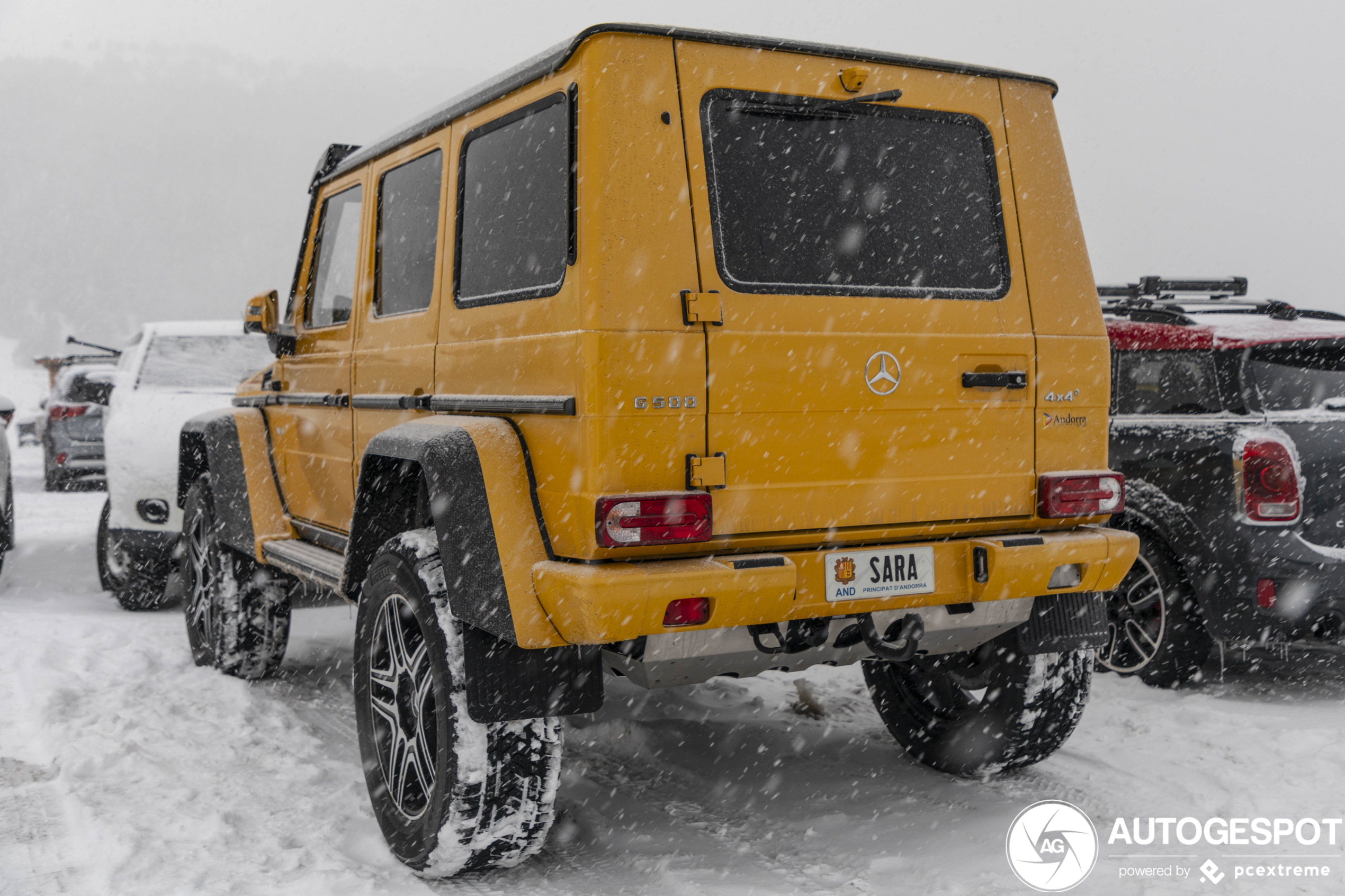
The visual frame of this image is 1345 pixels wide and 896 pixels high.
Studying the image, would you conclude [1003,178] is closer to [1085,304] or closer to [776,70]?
[1085,304]

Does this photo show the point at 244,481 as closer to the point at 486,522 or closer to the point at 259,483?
the point at 259,483

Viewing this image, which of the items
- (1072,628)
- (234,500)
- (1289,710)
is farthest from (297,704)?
(1289,710)

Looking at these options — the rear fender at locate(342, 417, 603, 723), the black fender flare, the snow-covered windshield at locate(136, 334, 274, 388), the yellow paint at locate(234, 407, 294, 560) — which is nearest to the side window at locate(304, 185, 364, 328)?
the yellow paint at locate(234, 407, 294, 560)

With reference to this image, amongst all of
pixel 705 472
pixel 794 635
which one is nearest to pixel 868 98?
pixel 705 472

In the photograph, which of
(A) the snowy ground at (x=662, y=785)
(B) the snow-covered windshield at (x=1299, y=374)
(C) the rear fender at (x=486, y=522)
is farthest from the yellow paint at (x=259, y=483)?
(B) the snow-covered windshield at (x=1299, y=374)

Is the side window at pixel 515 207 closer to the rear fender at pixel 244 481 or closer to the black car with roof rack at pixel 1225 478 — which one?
the rear fender at pixel 244 481

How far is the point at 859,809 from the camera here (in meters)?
4.11

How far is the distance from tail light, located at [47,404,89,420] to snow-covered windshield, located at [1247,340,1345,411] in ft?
43.0

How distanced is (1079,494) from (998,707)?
0.95 m

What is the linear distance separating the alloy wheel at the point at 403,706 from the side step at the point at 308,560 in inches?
15.5

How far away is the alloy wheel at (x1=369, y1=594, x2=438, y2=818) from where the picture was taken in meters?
3.58

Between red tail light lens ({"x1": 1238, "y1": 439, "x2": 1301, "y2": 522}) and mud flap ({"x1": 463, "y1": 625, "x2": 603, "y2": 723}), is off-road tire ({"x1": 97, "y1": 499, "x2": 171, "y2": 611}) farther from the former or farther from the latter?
red tail light lens ({"x1": 1238, "y1": 439, "x2": 1301, "y2": 522})

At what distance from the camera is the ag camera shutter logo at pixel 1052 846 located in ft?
11.4

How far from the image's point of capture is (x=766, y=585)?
10.1 ft
